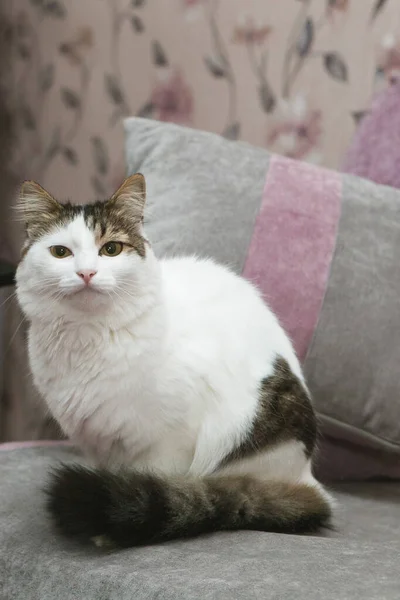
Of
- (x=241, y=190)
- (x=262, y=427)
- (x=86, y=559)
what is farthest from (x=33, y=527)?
(x=241, y=190)

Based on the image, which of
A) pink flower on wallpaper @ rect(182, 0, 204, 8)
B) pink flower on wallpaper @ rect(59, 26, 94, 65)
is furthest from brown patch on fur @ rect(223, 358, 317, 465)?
pink flower on wallpaper @ rect(59, 26, 94, 65)

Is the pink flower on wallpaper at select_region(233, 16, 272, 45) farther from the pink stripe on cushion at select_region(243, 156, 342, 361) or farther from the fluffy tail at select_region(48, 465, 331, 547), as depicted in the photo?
the fluffy tail at select_region(48, 465, 331, 547)

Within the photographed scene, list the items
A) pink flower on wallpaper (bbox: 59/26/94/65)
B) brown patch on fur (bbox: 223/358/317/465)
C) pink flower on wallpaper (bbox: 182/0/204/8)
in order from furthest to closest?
1. pink flower on wallpaper (bbox: 59/26/94/65)
2. pink flower on wallpaper (bbox: 182/0/204/8)
3. brown patch on fur (bbox: 223/358/317/465)

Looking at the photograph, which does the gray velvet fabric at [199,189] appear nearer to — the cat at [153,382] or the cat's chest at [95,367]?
the cat at [153,382]

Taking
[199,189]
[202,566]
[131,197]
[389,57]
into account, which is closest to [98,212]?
[131,197]

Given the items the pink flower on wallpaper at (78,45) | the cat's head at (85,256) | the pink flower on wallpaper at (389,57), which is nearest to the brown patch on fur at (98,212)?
the cat's head at (85,256)

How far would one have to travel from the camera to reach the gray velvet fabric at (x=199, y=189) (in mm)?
1234

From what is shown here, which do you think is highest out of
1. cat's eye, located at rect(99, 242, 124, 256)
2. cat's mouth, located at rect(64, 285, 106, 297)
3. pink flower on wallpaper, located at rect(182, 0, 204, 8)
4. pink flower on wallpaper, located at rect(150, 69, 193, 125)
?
pink flower on wallpaper, located at rect(182, 0, 204, 8)

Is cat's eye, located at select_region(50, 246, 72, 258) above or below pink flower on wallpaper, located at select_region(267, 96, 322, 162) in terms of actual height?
below

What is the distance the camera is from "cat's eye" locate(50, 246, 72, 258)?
37.4 inches

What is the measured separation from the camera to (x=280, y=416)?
1.04 m

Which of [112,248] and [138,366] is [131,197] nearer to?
[112,248]

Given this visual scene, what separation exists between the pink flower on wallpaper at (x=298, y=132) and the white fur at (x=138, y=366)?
85 cm

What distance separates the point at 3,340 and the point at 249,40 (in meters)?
1.00
